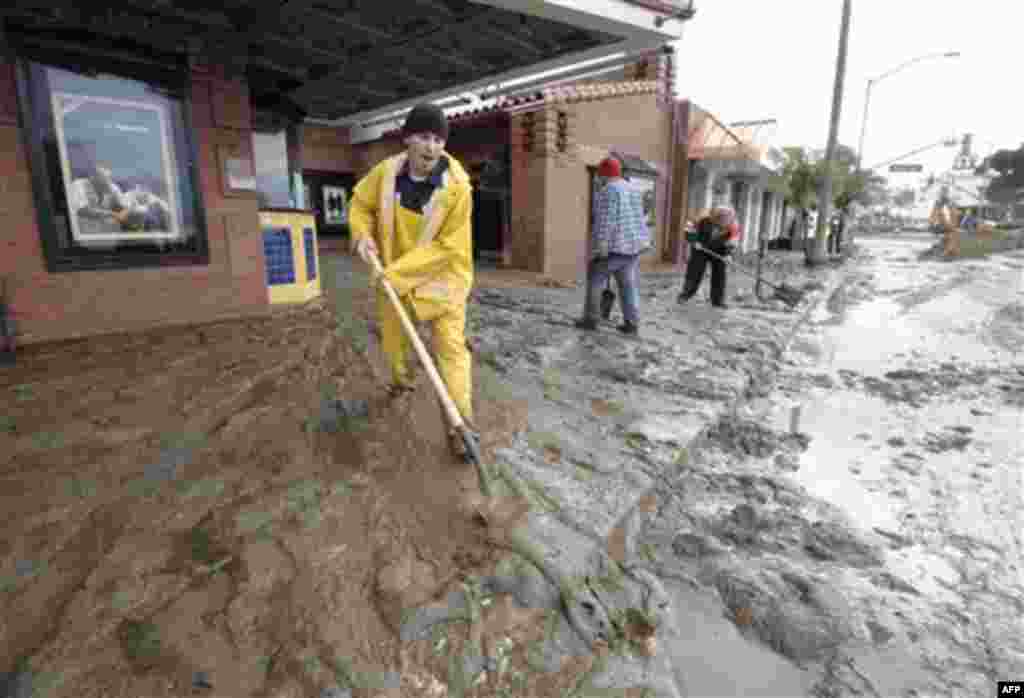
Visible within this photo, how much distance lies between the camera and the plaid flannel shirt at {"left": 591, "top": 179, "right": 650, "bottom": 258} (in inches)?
223

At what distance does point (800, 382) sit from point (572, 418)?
276cm

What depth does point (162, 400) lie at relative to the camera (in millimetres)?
3211

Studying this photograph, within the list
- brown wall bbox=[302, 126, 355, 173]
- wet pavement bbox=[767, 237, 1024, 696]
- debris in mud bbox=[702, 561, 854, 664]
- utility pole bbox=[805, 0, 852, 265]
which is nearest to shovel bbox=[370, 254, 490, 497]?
debris in mud bbox=[702, 561, 854, 664]

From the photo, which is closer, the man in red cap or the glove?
the glove

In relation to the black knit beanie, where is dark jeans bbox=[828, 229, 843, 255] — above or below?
below

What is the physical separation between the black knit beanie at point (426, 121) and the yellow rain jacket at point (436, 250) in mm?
172

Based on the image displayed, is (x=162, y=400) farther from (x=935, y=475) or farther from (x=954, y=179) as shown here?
(x=954, y=179)

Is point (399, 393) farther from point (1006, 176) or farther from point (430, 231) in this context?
point (1006, 176)

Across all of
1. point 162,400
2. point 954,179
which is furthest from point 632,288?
point 954,179

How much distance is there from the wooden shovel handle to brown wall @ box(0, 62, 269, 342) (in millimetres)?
3184

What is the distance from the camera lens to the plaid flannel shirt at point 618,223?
223 inches

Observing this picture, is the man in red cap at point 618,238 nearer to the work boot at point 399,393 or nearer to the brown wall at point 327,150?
the work boot at point 399,393

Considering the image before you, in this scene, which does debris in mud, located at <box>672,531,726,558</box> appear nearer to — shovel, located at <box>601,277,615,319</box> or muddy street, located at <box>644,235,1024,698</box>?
muddy street, located at <box>644,235,1024,698</box>

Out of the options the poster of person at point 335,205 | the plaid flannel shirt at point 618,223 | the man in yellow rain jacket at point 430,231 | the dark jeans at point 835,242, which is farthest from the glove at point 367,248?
the dark jeans at point 835,242
